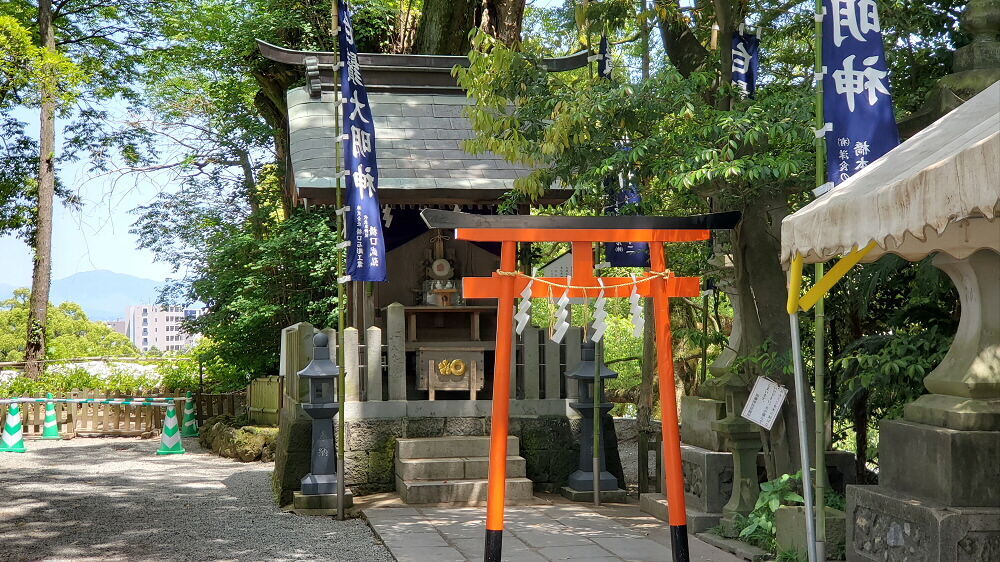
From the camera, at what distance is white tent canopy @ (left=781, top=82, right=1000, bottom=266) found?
11.4ft

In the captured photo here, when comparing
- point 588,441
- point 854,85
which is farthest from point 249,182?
point 854,85

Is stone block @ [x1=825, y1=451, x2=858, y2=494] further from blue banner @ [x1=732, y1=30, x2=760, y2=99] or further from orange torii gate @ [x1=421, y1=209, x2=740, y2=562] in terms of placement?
blue banner @ [x1=732, y1=30, x2=760, y2=99]

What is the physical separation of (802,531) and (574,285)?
2226 mm

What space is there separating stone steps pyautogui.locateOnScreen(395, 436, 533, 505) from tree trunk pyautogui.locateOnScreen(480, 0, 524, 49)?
7498mm

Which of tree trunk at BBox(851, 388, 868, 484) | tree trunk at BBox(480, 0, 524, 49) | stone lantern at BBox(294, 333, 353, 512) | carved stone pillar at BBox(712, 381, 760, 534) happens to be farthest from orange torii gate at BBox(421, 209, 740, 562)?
tree trunk at BBox(480, 0, 524, 49)

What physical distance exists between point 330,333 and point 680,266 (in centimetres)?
382

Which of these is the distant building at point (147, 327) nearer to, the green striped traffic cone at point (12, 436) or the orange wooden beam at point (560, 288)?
the green striped traffic cone at point (12, 436)

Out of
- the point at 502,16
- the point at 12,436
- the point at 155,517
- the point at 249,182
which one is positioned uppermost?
the point at 502,16

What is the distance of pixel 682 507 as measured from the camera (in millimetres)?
6094

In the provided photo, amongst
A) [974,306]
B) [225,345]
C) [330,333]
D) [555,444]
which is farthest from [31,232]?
[974,306]

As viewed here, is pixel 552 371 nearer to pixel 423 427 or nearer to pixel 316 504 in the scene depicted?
pixel 423 427

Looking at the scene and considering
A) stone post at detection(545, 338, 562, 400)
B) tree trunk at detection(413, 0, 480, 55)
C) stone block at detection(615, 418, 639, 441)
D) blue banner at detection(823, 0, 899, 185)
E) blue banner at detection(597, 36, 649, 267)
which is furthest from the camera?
stone block at detection(615, 418, 639, 441)

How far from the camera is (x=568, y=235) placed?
6.16 metres

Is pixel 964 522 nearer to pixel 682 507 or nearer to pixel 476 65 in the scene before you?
pixel 682 507
